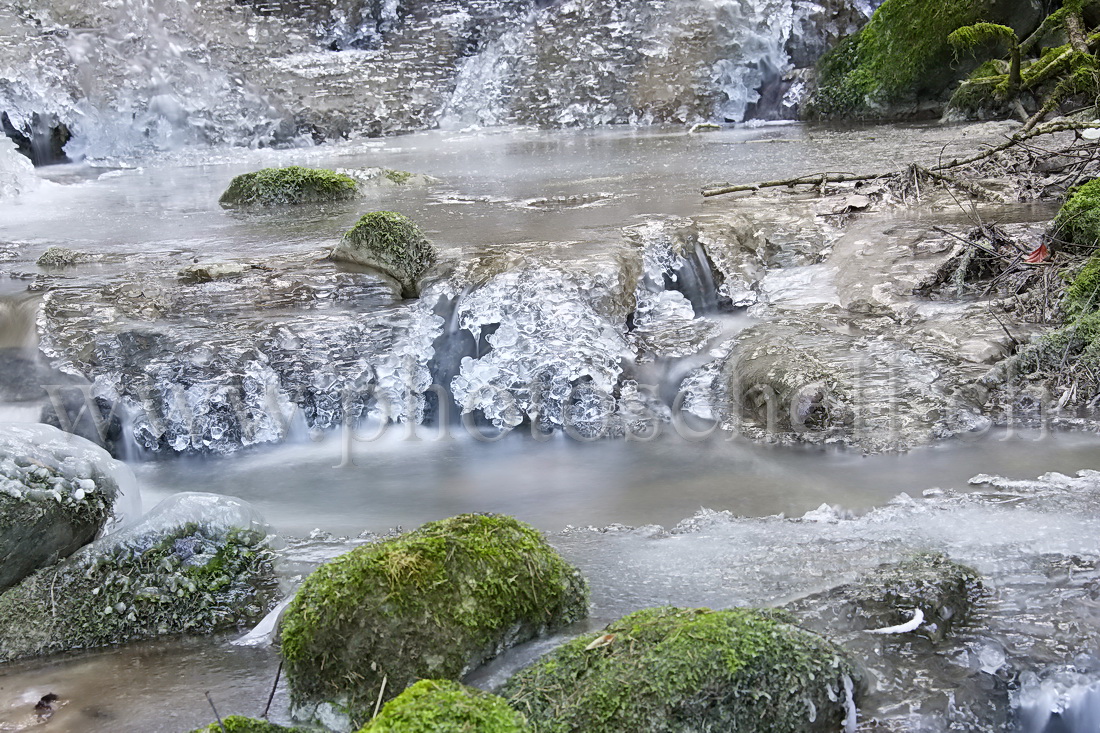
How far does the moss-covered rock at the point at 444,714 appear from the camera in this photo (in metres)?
1.82

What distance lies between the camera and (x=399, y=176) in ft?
33.6

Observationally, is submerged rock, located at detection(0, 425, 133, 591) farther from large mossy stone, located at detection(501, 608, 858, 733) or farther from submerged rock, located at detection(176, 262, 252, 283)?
submerged rock, located at detection(176, 262, 252, 283)

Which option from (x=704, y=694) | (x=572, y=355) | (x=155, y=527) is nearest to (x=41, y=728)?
(x=155, y=527)

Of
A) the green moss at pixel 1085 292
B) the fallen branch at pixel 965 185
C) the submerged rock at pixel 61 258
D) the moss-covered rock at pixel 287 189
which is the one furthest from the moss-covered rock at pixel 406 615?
the moss-covered rock at pixel 287 189

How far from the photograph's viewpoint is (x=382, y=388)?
514 cm

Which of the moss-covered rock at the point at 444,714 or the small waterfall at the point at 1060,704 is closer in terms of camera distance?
the moss-covered rock at the point at 444,714

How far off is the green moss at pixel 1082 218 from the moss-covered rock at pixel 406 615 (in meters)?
4.28

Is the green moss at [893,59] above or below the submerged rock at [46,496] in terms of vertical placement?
above

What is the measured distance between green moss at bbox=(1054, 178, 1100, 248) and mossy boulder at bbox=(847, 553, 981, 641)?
3.22 meters

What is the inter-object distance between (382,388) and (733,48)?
44.6 ft

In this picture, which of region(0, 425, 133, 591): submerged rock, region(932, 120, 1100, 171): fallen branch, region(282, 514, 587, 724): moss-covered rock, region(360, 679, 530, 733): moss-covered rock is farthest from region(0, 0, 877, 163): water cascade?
region(360, 679, 530, 733): moss-covered rock

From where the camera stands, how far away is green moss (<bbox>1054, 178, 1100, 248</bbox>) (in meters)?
5.15

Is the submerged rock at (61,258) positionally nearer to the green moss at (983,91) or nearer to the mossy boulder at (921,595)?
the mossy boulder at (921,595)

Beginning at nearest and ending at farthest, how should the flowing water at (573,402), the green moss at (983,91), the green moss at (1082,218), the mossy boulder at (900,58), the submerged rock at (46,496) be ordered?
the flowing water at (573,402) < the submerged rock at (46,496) < the green moss at (1082,218) < the green moss at (983,91) < the mossy boulder at (900,58)
